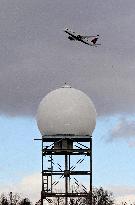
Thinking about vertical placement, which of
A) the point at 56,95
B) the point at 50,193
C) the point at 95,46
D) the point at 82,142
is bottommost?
the point at 50,193

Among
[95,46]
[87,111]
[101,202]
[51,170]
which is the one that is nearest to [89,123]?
[87,111]

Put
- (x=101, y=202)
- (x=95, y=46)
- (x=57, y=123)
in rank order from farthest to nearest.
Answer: (x=101, y=202) → (x=95, y=46) → (x=57, y=123)

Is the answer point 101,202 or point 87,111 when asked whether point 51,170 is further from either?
point 101,202

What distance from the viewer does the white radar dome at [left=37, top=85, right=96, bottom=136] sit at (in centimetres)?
6375

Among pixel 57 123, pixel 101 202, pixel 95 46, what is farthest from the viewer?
pixel 101 202

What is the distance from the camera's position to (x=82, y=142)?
64688mm

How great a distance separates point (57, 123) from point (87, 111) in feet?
10.5

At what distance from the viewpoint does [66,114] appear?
63.7 metres

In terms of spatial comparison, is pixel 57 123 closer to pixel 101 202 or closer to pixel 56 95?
pixel 56 95

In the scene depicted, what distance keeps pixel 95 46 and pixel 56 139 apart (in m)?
24.5

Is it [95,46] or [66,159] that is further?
[95,46]

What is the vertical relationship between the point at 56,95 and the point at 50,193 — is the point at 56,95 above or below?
above

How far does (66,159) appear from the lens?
6469 centimetres

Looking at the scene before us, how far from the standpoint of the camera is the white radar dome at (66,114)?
209 ft
